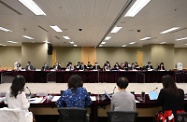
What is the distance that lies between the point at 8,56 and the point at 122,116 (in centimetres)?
2265

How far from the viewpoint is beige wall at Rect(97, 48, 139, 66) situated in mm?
24172

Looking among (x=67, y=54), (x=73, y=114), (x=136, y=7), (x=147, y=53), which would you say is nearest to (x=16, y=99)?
(x=73, y=114)

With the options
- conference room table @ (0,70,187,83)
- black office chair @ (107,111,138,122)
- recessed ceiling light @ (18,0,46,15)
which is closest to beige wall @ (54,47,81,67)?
conference room table @ (0,70,187,83)

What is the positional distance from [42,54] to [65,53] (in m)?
6.60

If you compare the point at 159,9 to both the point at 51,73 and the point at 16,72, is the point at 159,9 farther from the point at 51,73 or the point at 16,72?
the point at 16,72

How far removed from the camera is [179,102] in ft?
10.2

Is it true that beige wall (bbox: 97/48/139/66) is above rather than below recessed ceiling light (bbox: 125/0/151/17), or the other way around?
below

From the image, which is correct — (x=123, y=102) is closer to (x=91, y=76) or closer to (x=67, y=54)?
(x=91, y=76)

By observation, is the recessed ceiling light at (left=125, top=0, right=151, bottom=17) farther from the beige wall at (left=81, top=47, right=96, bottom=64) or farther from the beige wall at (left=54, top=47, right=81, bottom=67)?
the beige wall at (left=54, top=47, right=81, bottom=67)

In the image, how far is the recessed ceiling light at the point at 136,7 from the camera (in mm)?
5206

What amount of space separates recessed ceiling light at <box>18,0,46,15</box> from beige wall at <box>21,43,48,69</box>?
1104 centimetres

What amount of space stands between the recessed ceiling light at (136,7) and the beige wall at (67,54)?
17.5 meters

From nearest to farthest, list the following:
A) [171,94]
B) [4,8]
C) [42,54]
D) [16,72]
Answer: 1. [171,94]
2. [4,8]
3. [16,72]
4. [42,54]

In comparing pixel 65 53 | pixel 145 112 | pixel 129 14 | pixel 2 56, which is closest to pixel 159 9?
pixel 129 14
